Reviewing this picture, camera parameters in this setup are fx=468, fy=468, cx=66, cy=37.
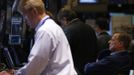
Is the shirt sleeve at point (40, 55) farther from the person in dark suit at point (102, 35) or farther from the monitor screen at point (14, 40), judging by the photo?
the person in dark suit at point (102, 35)

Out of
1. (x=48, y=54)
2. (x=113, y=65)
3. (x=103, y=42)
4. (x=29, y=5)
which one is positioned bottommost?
(x=103, y=42)

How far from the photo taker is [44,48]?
3.51 metres

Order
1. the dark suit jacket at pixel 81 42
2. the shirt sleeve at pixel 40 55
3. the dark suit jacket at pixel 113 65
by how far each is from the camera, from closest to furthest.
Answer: the shirt sleeve at pixel 40 55, the dark suit jacket at pixel 113 65, the dark suit jacket at pixel 81 42

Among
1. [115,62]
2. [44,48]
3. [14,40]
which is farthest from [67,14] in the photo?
[44,48]

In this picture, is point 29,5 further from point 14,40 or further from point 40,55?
point 14,40

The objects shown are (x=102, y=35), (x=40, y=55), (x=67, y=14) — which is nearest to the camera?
(x=40, y=55)

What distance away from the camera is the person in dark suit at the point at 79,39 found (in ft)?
18.8

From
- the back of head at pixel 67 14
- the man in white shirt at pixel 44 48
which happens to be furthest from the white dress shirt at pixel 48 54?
the back of head at pixel 67 14

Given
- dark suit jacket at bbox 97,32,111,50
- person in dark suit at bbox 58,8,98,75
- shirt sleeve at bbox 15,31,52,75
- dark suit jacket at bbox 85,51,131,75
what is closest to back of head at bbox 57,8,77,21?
person in dark suit at bbox 58,8,98,75

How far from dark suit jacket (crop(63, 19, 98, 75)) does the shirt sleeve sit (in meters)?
2.17

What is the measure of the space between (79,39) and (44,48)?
7.51 ft

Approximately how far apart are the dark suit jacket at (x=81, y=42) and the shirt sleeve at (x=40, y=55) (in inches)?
85.6

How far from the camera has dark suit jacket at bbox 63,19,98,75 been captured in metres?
5.73

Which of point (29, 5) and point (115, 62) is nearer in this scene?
point (29, 5)
